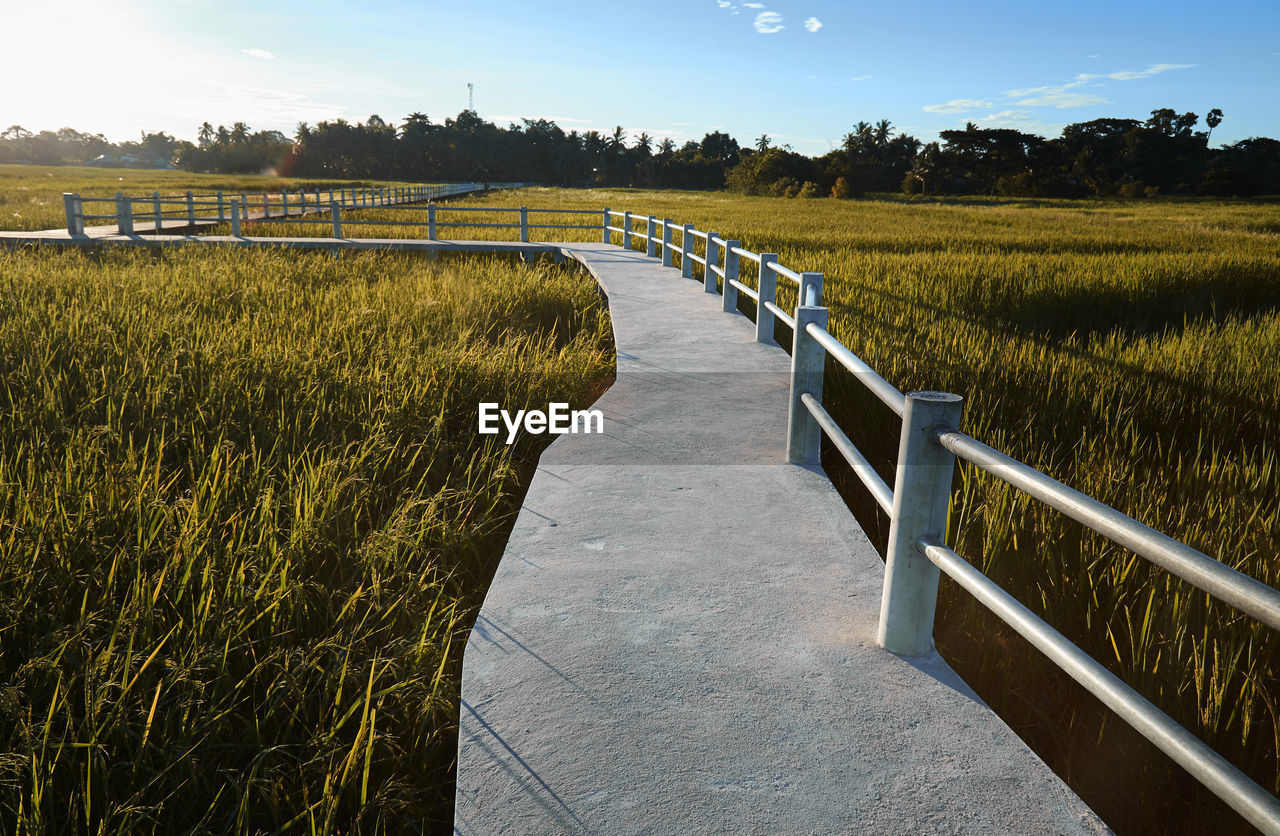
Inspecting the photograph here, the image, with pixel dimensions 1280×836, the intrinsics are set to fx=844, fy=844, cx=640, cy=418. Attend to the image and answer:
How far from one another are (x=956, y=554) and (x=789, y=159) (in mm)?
105421

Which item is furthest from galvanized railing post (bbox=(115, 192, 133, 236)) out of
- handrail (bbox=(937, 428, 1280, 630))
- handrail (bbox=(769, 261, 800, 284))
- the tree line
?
the tree line

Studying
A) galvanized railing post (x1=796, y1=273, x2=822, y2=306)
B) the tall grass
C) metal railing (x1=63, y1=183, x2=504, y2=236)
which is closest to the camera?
the tall grass

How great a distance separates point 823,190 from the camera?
92438 mm

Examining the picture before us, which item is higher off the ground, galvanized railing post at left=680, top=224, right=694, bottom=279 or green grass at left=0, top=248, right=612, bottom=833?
galvanized railing post at left=680, top=224, right=694, bottom=279

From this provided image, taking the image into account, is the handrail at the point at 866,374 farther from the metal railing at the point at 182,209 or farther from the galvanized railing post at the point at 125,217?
the galvanized railing post at the point at 125,217

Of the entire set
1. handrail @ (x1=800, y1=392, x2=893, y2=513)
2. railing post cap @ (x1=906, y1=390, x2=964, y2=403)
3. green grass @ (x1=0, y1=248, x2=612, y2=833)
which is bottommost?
green grass @ (x1=0, y1=248, x2=612, y2=833)

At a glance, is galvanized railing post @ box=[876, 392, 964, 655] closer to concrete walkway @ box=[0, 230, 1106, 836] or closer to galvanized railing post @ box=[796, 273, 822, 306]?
concrete walkway @ box=[0, 230, 1106, 836]

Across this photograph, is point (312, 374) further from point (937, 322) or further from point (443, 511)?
point (937, 322)

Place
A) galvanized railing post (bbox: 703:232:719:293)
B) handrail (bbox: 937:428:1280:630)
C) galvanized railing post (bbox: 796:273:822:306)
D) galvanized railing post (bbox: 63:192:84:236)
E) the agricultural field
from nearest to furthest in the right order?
1. handrail (bbox: 937:428:1280:630)
2. the agricultural field
3. galvanized railing post (bbox: 796:273:822:306)
4. galvanized railing post (bbox: 703:232:719:293)
5. galvanized railing post (bbox: 63:192:84:236)

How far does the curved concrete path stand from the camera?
1960mm

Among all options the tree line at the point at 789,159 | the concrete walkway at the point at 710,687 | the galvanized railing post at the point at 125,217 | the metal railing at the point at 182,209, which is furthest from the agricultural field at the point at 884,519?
the tree line at the point at 789,159

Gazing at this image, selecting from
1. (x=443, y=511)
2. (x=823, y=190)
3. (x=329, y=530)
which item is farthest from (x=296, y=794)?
(x=823, y=190)

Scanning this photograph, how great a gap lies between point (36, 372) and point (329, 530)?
3.55 meters

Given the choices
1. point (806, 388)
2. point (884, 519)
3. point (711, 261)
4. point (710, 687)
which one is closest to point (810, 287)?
point (806, 388)
